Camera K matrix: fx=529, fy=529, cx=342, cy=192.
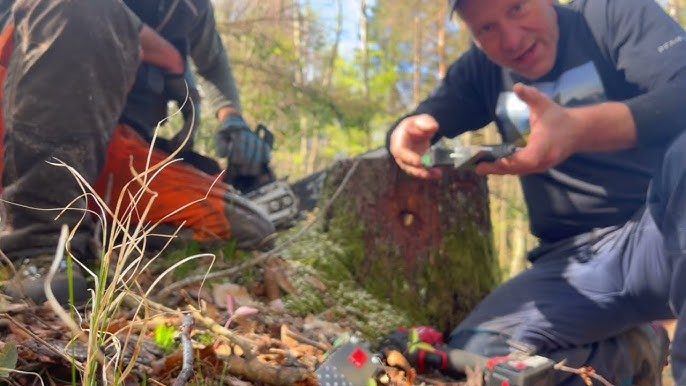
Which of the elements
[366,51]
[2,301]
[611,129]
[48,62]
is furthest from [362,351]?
[366,51]

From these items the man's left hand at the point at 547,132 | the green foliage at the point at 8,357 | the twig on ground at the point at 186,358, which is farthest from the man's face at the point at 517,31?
the green foliage at the point at 8,357

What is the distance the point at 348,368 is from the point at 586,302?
46.0 inches

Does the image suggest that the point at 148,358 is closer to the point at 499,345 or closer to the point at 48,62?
the point at 48,62

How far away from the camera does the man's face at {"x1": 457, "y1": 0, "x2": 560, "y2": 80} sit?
206 centimetres

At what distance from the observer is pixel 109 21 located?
1779 mm

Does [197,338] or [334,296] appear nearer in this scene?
[197,338]

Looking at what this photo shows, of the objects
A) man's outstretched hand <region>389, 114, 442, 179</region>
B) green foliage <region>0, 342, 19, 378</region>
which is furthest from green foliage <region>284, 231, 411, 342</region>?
green foliage <region>0, 342, 19, 378</region>

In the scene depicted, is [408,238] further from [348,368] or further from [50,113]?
[50,113]

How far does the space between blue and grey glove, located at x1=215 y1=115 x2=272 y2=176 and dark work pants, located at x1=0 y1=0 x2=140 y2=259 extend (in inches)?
46.4

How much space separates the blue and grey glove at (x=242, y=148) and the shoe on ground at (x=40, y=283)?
1361 millimetres

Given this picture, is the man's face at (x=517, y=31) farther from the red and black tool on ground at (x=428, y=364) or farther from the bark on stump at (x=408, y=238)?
the red and black tool on ground at (x=428, y=364)

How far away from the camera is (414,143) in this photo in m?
2.34

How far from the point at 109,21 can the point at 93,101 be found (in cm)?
28

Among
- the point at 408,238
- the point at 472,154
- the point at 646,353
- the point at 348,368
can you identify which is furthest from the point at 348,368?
the point at 646,353
